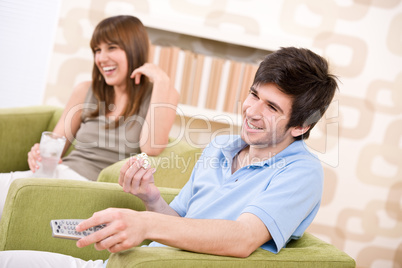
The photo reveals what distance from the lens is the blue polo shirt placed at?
3.93 feet

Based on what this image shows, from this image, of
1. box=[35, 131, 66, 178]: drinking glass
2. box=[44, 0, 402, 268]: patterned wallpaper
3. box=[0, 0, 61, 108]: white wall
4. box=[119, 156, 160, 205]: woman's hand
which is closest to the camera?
box=[119, 156, 160, 205]: woman's hand

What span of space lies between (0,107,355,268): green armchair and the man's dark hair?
379 millimetres

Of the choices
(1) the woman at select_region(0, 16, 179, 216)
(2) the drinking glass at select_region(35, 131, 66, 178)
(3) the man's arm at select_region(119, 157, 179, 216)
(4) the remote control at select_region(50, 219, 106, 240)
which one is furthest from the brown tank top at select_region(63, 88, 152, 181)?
(4) the remote control at select_region(50, 219, 106, 240)

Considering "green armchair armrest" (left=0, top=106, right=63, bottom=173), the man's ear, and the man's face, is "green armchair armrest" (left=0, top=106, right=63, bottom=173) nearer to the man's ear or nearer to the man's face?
the man's face

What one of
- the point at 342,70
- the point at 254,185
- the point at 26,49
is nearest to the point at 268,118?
the point at 254,185

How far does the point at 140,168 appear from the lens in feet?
4.39

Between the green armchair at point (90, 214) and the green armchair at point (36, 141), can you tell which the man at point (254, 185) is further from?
the green armchair at point (36, 141)

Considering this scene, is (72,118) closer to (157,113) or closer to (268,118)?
(157,113)

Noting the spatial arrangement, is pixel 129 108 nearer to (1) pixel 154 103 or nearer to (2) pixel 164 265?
(1) pixel 154 103

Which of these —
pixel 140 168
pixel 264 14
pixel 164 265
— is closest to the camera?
pixel 164 265

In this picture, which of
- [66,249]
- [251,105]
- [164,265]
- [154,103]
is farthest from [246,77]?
[164,265]

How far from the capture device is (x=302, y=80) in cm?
137

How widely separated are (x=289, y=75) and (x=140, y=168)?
0.52m

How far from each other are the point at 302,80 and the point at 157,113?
3.70ft
